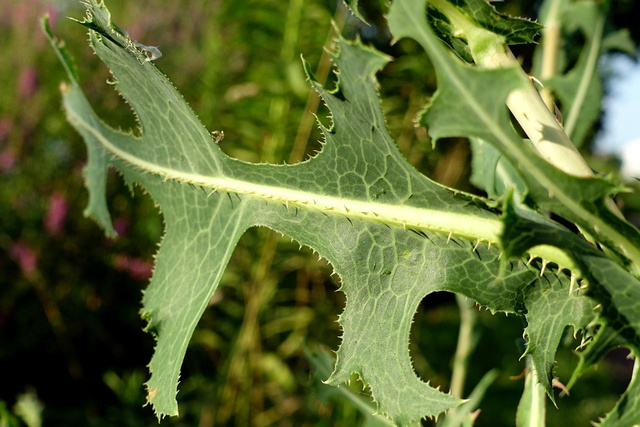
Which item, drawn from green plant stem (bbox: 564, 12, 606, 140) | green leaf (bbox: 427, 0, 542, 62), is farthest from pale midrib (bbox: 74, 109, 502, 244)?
green plant stem (bbox: 564, 12, 606, 140)

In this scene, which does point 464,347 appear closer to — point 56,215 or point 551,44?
point 551,44

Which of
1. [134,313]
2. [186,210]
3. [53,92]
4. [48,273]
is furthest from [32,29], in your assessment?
[186,210]

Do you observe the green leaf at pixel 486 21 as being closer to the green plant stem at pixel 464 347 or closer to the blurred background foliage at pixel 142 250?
the green plant stem at pixel 464 347

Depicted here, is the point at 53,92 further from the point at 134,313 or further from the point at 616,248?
the point at 616,248

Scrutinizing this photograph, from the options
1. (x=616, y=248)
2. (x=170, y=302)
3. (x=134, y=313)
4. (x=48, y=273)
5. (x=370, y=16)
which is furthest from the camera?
(x=370, y=16)

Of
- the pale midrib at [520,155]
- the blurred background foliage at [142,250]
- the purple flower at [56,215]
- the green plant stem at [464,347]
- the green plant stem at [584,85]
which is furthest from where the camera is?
the blurred background foliage at [142,250]

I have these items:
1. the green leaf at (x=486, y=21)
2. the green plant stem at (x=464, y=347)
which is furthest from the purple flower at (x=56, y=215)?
the green leaf at (x=486, y=21)

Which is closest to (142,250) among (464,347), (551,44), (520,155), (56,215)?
(56,215)

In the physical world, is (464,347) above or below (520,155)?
below
